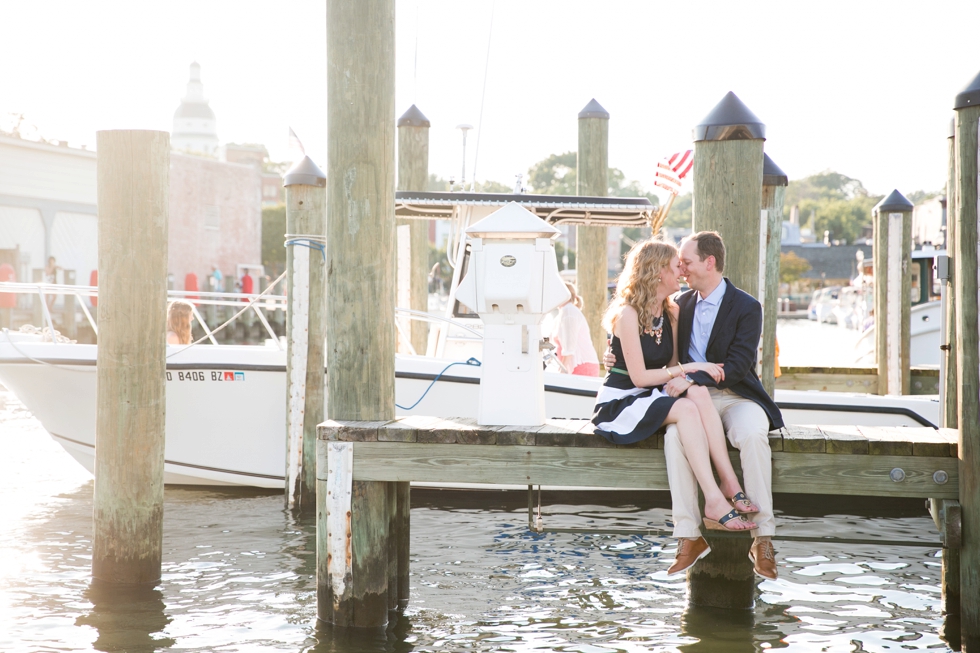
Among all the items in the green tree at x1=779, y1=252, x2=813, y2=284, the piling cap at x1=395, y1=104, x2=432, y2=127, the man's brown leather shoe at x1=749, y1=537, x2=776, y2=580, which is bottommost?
the man's brown leather shoe at x1=749, y1=537, x2=776, y2=580

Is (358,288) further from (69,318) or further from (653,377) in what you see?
(69,318)

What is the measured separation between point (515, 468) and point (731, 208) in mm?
1796

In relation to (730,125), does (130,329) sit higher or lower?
lower

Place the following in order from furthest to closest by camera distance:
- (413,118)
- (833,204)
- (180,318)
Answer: (833,204)
(413,118)
(180,318)

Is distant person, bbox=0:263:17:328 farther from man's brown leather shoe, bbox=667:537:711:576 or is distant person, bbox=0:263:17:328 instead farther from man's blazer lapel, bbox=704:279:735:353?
man's brown leather shoe, bbox=667:537:711:576

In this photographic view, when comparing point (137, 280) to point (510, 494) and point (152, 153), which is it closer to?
point (152, 153)

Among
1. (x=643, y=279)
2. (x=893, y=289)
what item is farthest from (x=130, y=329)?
(x=893, y=289)

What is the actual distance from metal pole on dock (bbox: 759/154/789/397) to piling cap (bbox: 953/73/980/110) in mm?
1792

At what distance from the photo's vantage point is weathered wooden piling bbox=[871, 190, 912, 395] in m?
10.0

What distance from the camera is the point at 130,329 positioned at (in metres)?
5.41

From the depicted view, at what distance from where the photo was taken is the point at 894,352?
10164mm

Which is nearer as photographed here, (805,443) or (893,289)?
(805,443)

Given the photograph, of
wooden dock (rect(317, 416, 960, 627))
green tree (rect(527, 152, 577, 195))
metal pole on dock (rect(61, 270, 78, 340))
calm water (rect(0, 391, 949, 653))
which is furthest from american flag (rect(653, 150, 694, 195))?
green tree (rect(527, 152, 577, 195))

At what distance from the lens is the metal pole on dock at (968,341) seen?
426cm
